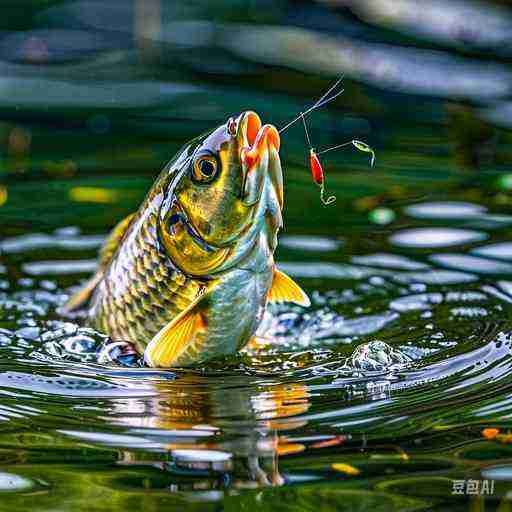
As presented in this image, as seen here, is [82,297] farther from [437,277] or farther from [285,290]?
[437,277]

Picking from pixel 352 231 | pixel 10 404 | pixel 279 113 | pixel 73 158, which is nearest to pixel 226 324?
pixel 10 404

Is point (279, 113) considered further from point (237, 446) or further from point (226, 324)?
point (237, 446)

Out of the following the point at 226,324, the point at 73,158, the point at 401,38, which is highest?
the point at 401,38

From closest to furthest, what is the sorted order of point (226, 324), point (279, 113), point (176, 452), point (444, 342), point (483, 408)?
point (176, 452) < point (483, 408) < point (226, 324) < point (444, 342) < point (279, 113)

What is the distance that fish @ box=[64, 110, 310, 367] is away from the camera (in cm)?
397

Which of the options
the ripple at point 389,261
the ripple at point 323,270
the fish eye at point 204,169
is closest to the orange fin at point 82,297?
the ripple at point 323,270

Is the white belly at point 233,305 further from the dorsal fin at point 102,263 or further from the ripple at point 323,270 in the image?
the ripple at point 323,270

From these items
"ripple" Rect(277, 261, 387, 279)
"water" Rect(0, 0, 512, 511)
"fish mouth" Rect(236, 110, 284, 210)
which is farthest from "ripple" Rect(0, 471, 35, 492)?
"ripple" Rect(277, 261, 387, 279)

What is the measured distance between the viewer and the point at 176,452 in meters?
3.52

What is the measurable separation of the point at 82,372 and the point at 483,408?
1362 mm

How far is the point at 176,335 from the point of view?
13.3ft

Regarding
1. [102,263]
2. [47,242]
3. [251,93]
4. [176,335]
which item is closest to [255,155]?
[176,335]

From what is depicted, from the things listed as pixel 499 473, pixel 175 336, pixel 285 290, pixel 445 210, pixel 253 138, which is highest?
pixel 253 138

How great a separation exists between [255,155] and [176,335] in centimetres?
64
